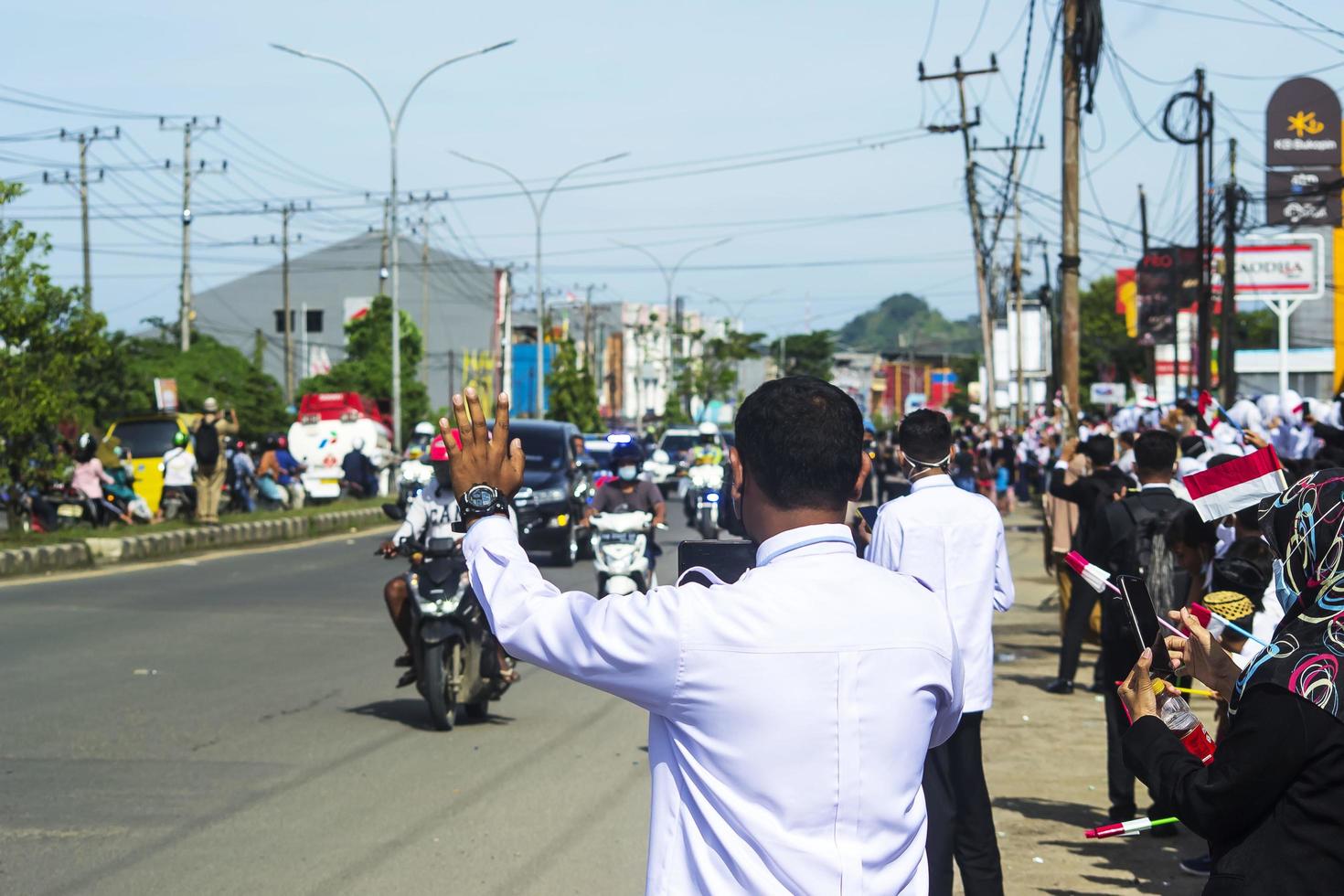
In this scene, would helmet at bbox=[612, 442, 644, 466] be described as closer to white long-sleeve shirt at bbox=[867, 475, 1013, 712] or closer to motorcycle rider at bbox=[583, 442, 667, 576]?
motorcycle rider at bbox=[583, 442, 667, 576]

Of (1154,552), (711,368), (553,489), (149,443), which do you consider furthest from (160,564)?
(711,368)

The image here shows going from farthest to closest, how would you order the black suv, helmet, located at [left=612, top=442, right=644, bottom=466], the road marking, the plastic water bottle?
the black suv → the road marking → helmet, located at [left=612, top=442, right=644, bottom=466] → the plastic water bottle

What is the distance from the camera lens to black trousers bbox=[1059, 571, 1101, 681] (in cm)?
1130

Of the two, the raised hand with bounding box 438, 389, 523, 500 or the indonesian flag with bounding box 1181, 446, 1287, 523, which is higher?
the raised hand with bounding box 438, 389, 523, 500

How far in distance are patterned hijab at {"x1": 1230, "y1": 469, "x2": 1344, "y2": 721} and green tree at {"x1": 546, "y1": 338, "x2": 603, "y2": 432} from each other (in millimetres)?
69828

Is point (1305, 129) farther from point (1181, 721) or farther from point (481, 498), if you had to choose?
point (481, 498)

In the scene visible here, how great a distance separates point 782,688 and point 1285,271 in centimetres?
3893

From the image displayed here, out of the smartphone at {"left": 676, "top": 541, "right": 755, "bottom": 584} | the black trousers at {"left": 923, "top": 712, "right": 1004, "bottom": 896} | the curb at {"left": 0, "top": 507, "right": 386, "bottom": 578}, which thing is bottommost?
the curb at {"left": 0, "top": 507, "right": 386, "bottom": 578}

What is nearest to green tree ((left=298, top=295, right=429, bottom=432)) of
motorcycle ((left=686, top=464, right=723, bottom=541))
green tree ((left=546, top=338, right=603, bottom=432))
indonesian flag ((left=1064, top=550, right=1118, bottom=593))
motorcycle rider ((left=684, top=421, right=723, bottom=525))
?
green tree ((left=546, top=338, right=603, bottom=432))

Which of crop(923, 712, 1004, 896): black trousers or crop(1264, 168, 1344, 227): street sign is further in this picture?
crop(1264, 168, 1344, 227): street sign

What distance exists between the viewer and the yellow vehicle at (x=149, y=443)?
2717 cm

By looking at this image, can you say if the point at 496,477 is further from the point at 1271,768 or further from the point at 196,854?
the point at 196,854

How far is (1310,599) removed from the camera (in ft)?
9.92

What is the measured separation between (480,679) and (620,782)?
1.89 metres
